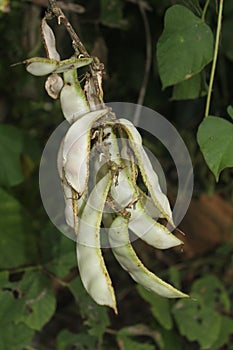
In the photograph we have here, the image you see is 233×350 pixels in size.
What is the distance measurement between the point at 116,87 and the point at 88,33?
8.2 inches

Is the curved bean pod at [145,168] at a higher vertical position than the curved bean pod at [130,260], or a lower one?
higher

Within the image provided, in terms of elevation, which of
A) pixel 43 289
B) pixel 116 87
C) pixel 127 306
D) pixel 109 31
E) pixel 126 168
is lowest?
pixel 127 306

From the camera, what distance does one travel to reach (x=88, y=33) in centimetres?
134

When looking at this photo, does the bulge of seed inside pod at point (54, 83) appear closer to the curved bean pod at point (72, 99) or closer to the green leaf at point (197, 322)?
the curved bean pod at point (72, 99)

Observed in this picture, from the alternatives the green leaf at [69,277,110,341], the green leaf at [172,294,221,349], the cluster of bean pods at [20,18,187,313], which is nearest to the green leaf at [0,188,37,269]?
the green leaf at [69,277,110,341]

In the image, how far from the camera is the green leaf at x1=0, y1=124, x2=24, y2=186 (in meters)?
1.29

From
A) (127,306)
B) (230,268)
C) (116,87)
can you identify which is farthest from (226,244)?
(116,87)

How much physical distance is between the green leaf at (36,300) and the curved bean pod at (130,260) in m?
0.42

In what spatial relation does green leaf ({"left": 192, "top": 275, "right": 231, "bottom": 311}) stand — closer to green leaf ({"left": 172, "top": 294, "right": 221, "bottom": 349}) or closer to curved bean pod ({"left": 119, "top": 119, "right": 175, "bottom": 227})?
green leaf ({"left": 172, "top": 294, "right": 221, "bottom": 349})

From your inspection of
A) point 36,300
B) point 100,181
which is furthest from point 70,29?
point 36,300

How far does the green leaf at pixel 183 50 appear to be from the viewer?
0.94 m

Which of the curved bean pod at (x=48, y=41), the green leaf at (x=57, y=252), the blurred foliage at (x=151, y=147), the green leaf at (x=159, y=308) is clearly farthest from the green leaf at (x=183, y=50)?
the green leaf at (x=159, y=308)

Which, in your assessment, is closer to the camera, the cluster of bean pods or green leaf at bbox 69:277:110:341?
the cluster of bean pods

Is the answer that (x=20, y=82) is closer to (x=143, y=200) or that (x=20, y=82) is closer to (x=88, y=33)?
(x=88, y=33)
